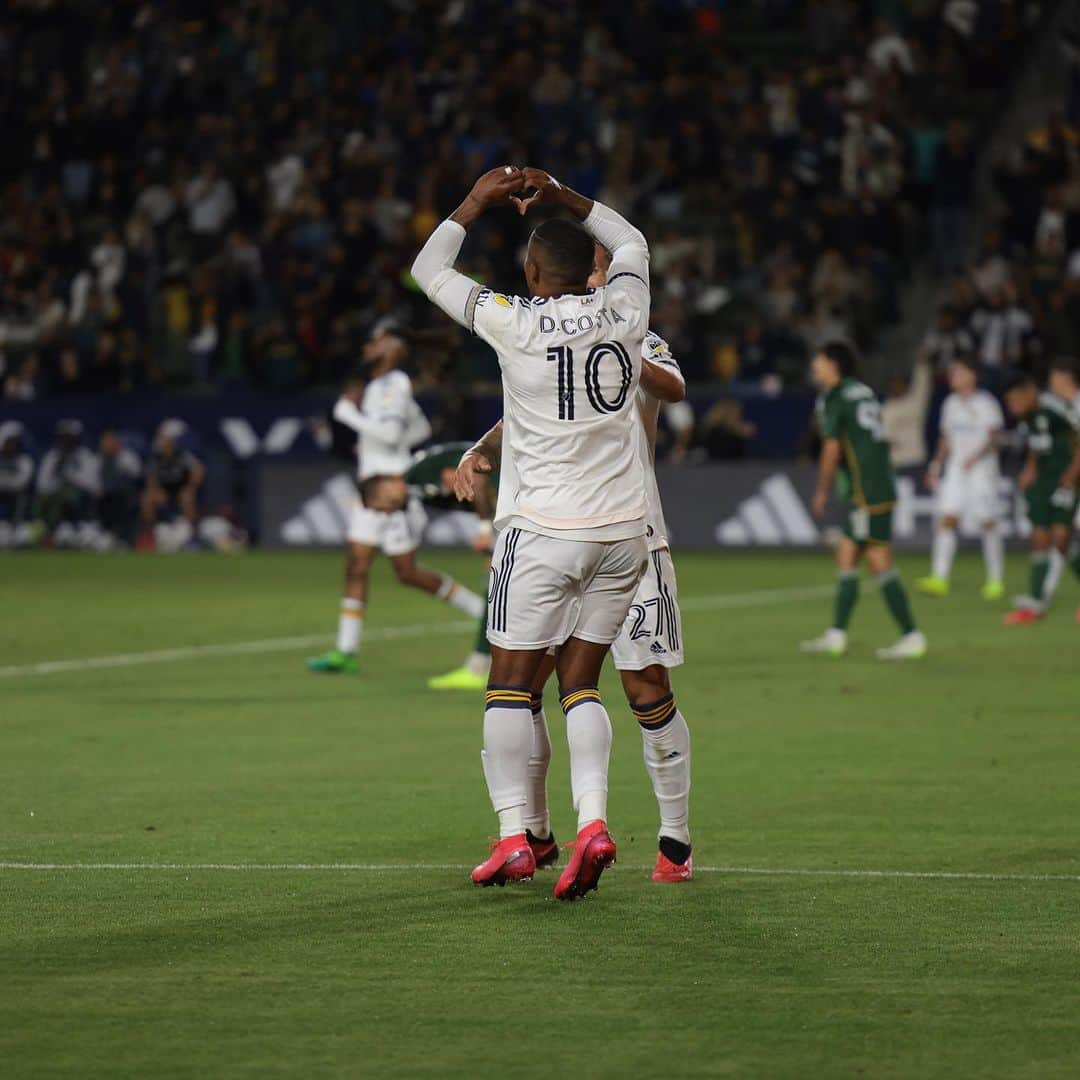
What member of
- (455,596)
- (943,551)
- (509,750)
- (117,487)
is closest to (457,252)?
(509,750)

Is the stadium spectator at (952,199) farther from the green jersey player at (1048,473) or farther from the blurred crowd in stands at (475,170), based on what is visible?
the green jersey player at (1048,473)

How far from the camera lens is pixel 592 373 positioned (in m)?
7.19

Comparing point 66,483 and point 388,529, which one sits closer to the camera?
point 388,529

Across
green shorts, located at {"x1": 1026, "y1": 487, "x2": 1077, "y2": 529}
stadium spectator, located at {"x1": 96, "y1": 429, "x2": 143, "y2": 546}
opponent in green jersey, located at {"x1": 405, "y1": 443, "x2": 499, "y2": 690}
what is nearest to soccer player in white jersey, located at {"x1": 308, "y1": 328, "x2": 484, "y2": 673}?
opponent in green jersey, located at {"x1": 405, "y1": 443, "x2": 499, "y2": 690}

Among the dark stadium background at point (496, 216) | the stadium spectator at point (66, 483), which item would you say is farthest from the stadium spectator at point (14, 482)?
the stadium spectator at point (66, 483)

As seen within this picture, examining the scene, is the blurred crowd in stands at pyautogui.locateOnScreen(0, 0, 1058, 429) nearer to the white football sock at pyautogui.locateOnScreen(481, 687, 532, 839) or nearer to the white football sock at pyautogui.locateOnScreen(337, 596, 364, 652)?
the white football sock at pyautogui.locateOnScreen(337, 596, 364, 652)

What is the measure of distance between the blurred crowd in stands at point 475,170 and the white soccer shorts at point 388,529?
12509mm

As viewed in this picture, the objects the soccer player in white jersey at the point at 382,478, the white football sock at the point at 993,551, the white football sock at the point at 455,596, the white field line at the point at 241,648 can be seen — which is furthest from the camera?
the white football sock at the point at 993,551

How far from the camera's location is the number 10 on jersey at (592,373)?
282 inches

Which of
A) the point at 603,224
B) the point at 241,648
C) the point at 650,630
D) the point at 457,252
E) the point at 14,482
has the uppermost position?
the point at 603,224

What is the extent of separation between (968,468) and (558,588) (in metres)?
16.4

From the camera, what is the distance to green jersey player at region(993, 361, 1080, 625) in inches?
765

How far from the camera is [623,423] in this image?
730 centimetres

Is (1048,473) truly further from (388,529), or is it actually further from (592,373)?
(592,373)
